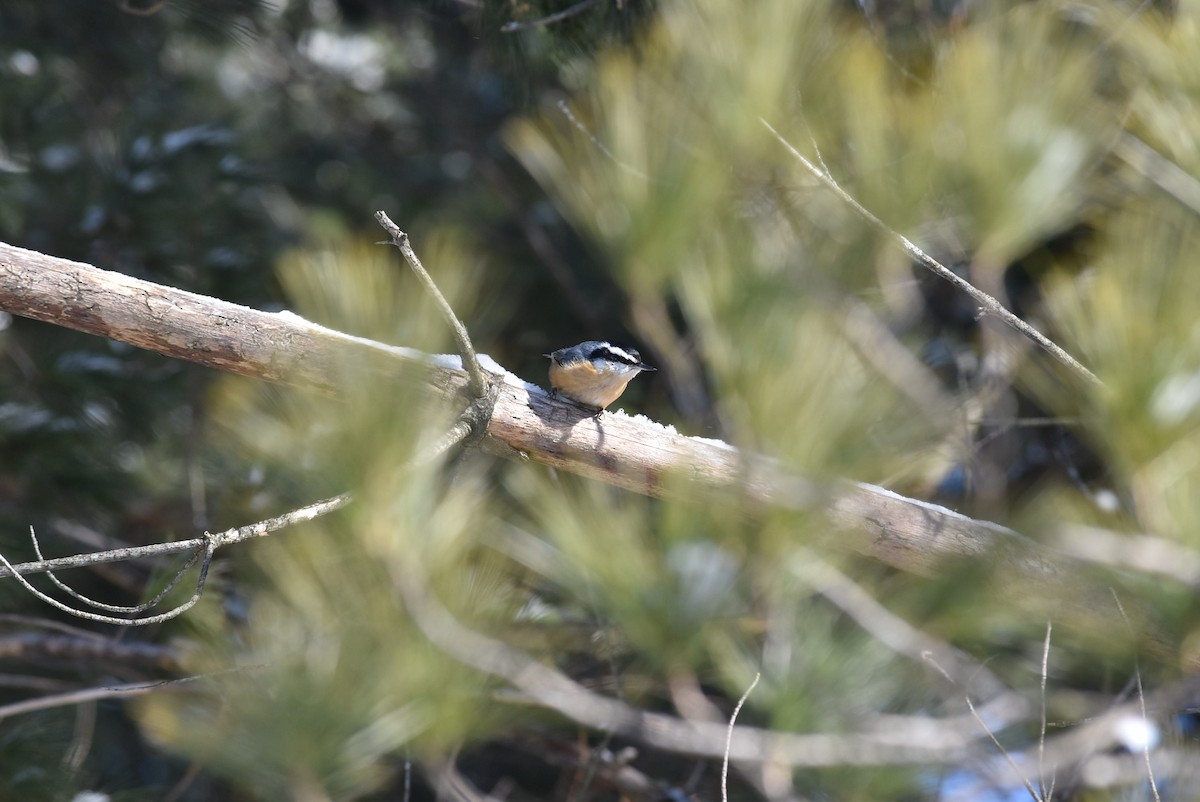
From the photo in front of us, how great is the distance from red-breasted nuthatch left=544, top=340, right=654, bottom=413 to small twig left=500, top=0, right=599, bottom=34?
82cm

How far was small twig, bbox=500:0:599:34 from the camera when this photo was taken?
2.66 meters

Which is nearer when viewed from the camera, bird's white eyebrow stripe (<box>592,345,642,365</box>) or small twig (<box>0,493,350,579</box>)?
small twig (<box>0,493,350,579</box>)

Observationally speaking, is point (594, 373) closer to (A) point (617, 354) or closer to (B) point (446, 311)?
(A) point (617, 354)

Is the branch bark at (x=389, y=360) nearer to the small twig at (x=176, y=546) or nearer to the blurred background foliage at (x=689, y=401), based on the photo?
the blurred background foliage at (x=689, y=401)

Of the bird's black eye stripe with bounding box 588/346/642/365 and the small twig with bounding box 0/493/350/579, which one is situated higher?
the small twig with bounding box 0/493/350/579

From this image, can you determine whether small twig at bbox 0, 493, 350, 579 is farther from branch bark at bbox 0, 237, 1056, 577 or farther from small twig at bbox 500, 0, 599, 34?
small twig at bbox 500, 0, 599, 34

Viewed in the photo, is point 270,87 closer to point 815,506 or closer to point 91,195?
point 91,195

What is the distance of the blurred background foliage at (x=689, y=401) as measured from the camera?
1813 mm

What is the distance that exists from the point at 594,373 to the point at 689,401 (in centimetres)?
82

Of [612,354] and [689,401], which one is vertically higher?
[612,354]

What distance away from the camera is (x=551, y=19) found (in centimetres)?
264

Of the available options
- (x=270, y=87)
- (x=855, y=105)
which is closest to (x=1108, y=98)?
(x=855, y=105)

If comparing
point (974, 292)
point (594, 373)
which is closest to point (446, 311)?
point (594, 373)

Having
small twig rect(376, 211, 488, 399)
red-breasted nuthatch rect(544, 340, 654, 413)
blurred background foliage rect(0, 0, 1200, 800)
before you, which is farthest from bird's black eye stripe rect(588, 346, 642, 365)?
small twig rect(376, 211, 488, 399)
